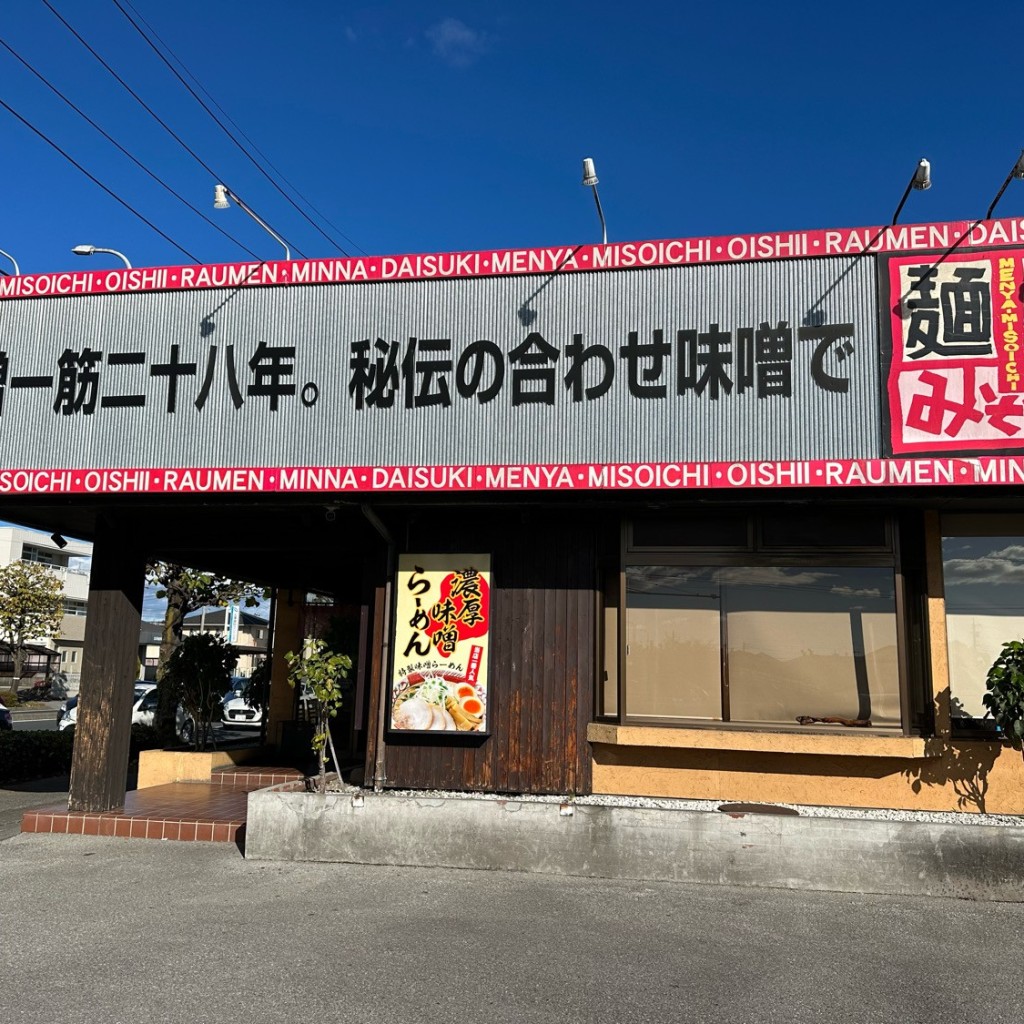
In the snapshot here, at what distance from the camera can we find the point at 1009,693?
7645 mm

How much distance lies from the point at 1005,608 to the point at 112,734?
9.31 metres

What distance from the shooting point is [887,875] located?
7.16 meters

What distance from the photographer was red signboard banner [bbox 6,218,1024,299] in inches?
332

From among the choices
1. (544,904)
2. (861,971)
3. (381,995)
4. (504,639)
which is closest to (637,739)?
(504,639)

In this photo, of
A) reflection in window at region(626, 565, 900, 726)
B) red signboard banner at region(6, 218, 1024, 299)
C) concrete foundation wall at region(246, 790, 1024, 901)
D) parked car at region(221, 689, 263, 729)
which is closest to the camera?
concrete foundation wall at region(246, 790, 1024, 901)

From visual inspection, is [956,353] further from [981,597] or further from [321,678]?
[321,678]

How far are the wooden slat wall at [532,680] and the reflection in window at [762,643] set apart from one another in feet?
1.69

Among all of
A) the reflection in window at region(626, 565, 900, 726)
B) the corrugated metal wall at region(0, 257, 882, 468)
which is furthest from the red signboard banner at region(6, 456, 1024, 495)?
the reflection in window at region(626, 565, 900, 726)

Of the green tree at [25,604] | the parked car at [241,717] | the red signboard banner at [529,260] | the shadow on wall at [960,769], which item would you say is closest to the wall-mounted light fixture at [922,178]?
the red signboard banner at [529,260]

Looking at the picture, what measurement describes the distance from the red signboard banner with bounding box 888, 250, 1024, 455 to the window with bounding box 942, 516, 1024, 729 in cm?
138

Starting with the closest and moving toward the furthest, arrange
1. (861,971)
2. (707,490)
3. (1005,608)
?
(861,971), (707,490), (1005,608)

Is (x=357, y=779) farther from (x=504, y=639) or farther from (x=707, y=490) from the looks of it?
(x=707, y=490)

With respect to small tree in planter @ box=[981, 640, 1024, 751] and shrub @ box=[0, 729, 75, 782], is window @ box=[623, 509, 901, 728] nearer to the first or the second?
small tree in planter @ box=[981, 640, 1024, 751]

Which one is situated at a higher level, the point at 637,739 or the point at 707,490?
the point at 707,490
